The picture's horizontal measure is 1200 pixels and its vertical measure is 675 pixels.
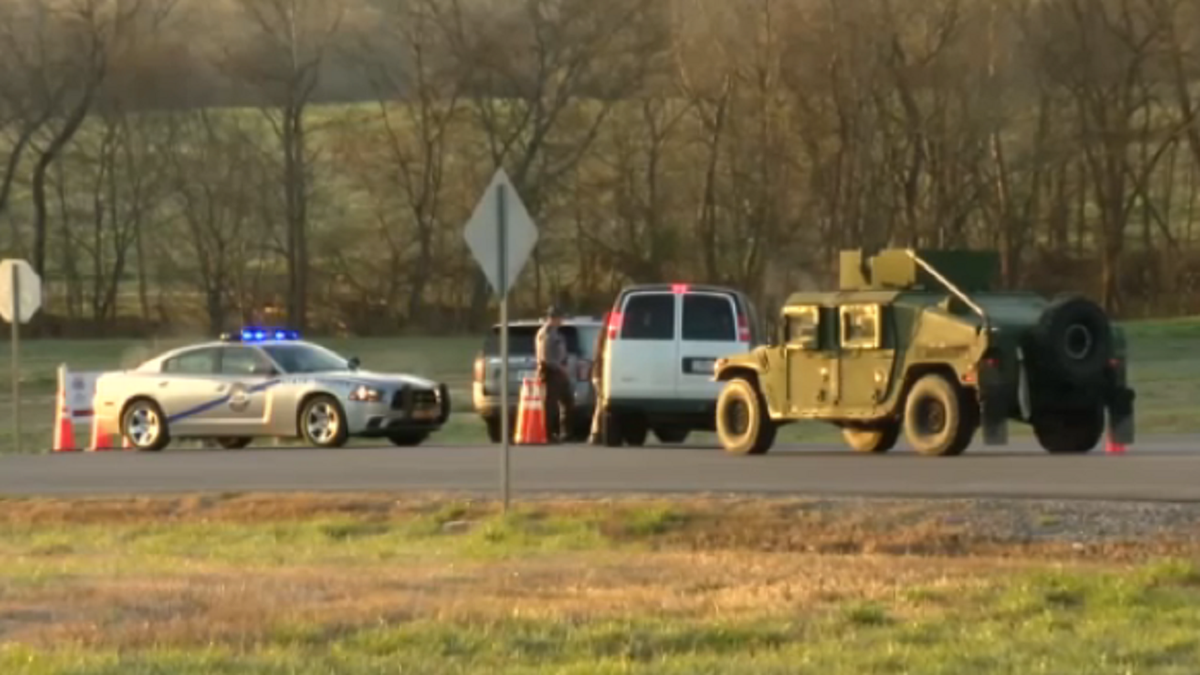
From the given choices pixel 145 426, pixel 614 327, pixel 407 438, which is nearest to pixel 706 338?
pixel 614 327

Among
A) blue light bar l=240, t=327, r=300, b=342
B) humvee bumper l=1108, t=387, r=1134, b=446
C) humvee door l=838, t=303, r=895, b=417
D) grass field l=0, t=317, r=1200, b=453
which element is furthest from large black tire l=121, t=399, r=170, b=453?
humvee bumper l=1108, t=387, r=1134, b=446

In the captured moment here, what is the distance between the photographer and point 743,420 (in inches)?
960

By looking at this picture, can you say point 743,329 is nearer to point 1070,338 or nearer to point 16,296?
point 1070,338

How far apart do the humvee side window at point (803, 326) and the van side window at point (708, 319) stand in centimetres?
312

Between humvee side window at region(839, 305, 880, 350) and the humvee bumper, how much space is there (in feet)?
7.81

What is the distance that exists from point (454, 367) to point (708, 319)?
29.2 metres

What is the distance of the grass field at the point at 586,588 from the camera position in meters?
10.3

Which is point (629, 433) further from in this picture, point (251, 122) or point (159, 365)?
point (251, 122)

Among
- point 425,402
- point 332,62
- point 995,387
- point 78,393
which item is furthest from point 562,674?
point 332,62

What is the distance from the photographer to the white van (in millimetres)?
26469

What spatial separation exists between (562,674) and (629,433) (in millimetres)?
17557

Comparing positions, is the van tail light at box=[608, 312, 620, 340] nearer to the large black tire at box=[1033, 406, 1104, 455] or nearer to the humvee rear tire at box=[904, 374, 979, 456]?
the humvee rear tire at box=[904, 374, 979, 456]

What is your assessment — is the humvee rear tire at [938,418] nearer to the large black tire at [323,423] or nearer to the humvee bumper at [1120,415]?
the humvee bumper at [1120,415]

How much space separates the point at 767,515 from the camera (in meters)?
17.4
